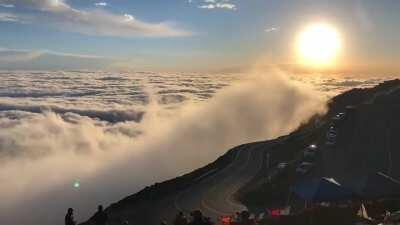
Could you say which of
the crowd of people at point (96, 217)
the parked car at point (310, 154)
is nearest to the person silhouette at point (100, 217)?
the crowd of people at point (96, 217)

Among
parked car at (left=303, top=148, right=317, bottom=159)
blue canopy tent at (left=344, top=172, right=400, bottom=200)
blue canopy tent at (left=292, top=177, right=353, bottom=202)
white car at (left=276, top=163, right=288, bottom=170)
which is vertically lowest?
white car at (left=276, top=163, right=288, bottom=170)

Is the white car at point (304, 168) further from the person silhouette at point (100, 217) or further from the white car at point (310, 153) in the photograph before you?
the person silhouette at point (100, 217)

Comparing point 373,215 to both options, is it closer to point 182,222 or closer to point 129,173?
point 182,222

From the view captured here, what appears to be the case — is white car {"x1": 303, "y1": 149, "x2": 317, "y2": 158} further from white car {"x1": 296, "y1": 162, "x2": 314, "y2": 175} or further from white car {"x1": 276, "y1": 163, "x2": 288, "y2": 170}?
white car {"x1": 276, "y1": 163, "x2": 288, "y2": 170}

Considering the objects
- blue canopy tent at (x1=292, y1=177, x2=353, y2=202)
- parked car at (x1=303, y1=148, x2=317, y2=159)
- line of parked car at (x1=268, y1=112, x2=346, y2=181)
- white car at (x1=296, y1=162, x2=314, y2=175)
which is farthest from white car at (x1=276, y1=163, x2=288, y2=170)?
blue canopy tent at (x1=292, y1=177, x2=353, y2=202)

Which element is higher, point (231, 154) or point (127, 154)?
point (231, 154)

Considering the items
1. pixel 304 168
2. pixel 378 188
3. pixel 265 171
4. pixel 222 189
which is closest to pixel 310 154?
pixel 304 168

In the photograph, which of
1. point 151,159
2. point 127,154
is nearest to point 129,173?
point 151,159
